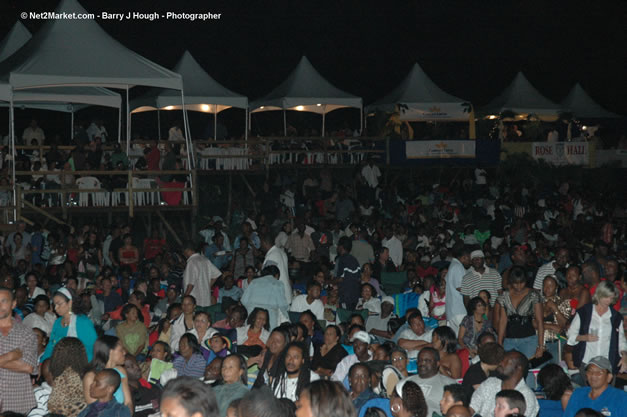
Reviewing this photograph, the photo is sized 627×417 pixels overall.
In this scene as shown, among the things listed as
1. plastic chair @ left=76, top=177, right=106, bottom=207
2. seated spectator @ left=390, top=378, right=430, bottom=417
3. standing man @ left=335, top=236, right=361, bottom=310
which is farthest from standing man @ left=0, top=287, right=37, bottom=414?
plastic chair @ left=76, top=177, right=106, bottom=207

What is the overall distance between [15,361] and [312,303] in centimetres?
516

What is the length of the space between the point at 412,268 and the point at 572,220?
8.08 metres

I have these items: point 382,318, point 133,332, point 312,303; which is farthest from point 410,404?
point 382,318

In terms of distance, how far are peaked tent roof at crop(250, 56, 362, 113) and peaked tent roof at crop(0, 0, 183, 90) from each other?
7894 mm

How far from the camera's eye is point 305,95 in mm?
25328

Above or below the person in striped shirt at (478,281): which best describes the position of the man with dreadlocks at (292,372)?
below

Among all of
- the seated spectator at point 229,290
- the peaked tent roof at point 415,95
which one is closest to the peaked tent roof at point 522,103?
the peaked tent roof at point 415,95

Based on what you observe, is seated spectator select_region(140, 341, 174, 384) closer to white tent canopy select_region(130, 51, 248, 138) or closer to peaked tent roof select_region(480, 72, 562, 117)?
white tent canopy select_region(130, 51, 248, 138)

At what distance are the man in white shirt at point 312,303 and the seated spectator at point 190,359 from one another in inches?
106

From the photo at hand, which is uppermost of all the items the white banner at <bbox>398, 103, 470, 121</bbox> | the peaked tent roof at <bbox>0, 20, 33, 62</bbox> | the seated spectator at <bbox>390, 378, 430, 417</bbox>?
A: the peaked tent roof at <bbox>0, 20, 33, 62</bbox>

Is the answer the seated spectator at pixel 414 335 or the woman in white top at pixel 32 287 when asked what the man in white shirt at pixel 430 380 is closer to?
the seated spectator at pixel 414 335

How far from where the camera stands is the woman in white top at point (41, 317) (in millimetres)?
9930

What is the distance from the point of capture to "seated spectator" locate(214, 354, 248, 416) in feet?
22.4

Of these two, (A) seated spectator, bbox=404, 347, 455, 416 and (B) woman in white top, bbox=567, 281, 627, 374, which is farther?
(B) woman in white top, bbox=567, 281, 627, 374
